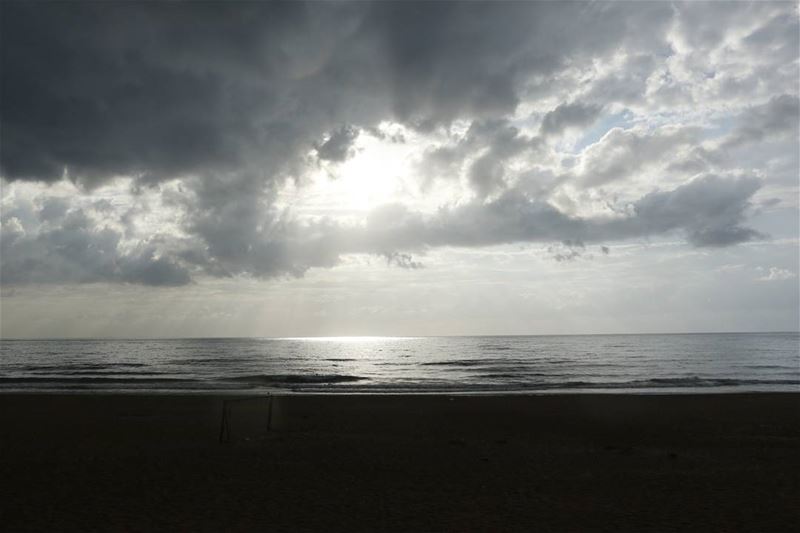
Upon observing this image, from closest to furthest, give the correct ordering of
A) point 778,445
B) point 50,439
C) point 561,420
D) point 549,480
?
1. point 549,480
2. point 778,445
3. point 50,439
4. point 561,420

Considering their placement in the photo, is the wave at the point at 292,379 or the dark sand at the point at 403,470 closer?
the dark sand at the point at 403,470

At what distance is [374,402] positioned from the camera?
3072 centimetres

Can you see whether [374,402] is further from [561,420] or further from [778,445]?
[778,445]

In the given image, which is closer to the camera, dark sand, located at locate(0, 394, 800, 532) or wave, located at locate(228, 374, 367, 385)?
dark sand, located at locate(0, 394, 800, 532)

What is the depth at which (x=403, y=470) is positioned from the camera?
14.3 m

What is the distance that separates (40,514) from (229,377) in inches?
1839

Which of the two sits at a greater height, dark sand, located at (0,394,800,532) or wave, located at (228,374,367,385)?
dark sand, located at (0,394,800,532)

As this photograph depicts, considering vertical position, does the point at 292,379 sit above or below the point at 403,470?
below

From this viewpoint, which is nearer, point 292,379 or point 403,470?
point 403,470

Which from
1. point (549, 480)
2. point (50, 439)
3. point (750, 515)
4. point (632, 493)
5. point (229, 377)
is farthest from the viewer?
point (229, 377)

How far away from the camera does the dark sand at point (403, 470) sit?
1023 cm

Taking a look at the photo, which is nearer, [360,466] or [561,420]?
[360,466]

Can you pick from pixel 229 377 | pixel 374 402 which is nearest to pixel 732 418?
pixel 374 402

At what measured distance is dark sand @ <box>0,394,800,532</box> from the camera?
10.2 metres
